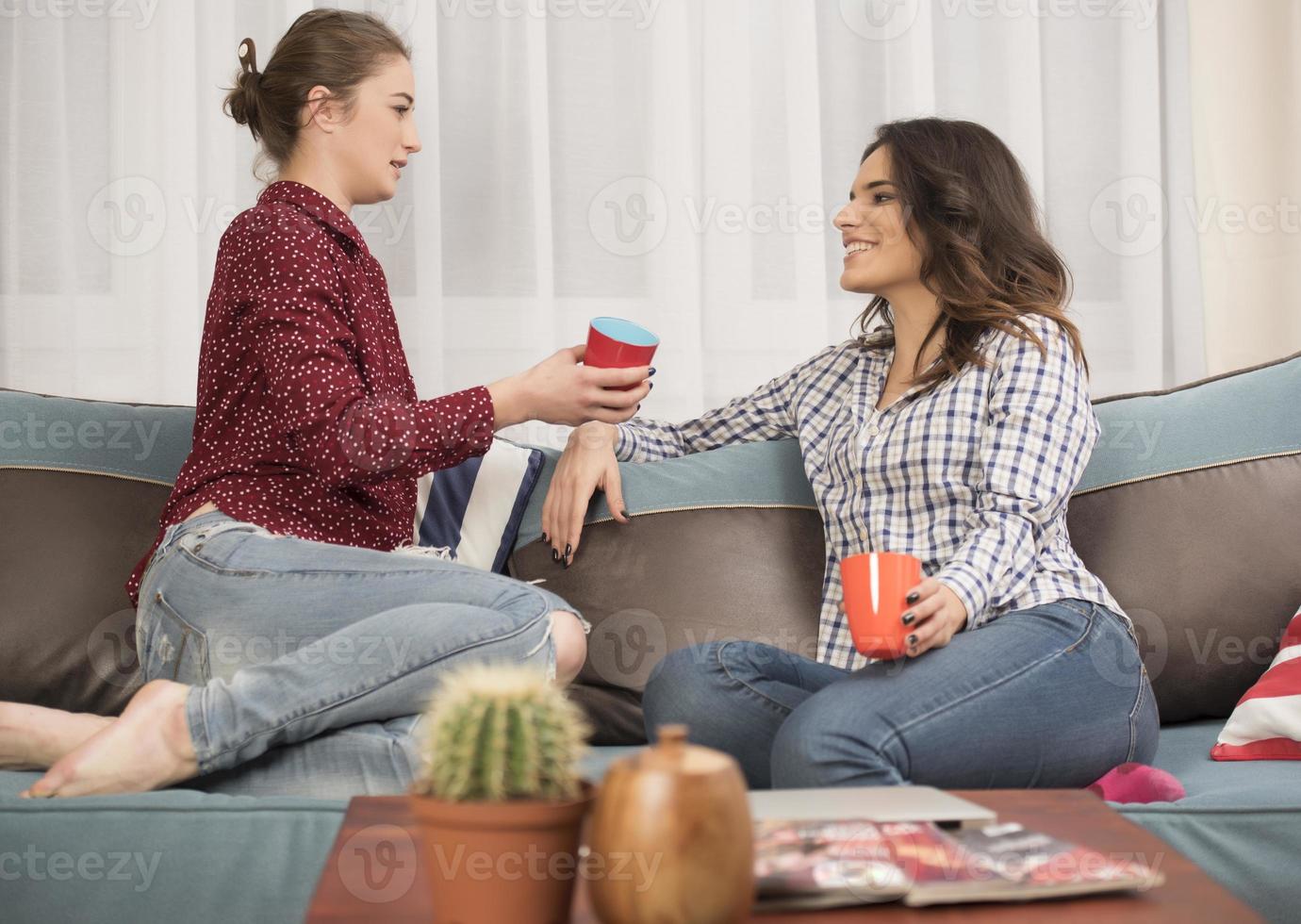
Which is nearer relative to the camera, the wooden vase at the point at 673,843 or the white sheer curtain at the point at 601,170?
the wooden vase at the point at 673,843

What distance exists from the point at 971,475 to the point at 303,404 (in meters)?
0.87

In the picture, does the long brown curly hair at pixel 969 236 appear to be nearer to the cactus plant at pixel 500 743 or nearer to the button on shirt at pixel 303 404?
the button on shirt at pixel 303 404

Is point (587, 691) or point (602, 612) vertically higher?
point (602, 612)

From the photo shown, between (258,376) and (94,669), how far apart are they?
19.5 inches

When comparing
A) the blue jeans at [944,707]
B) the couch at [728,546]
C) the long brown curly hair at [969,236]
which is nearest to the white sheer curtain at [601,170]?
the couch at [728,546]

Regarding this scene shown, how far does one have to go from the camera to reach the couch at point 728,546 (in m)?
1.74

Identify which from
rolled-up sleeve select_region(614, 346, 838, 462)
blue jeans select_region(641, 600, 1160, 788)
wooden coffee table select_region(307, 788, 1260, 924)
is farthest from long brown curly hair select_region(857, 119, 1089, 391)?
wooden coffee table select_region(307, 788, 1260, 924)

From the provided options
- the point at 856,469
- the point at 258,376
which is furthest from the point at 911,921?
the point at 258,376

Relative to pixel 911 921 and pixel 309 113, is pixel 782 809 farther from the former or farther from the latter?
pixel 309 113

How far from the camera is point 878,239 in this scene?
1.82m

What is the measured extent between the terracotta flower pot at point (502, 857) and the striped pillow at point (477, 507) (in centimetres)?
116

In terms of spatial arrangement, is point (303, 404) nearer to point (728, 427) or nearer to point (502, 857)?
point (728, 427)

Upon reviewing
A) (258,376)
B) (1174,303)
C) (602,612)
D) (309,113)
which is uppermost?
(309,113)

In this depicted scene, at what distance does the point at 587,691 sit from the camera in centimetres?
178
